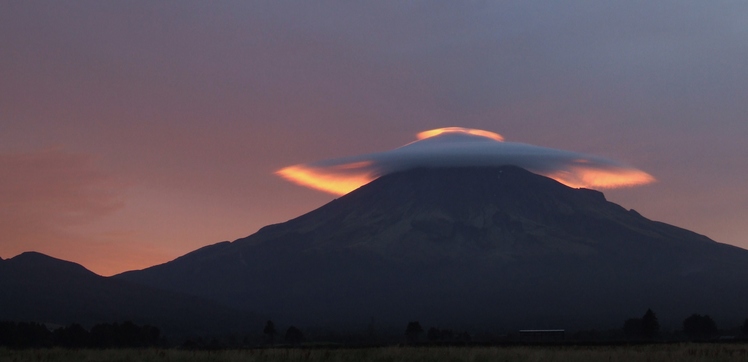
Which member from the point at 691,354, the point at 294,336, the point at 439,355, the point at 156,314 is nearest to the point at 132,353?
the point at 439,355

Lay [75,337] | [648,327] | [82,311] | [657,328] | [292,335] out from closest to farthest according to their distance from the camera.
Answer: [75,337] → [648,327] → [292,335] → [657,328] → [82,311]

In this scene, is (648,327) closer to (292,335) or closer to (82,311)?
(292,335)

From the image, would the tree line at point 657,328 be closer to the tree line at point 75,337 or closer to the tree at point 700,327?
the tree at point 700,327

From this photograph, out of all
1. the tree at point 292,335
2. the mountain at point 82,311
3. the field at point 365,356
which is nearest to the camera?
the field at point 365,356

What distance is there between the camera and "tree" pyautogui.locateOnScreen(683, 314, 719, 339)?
339 feet

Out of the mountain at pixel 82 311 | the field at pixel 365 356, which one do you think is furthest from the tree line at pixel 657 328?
the mountain at pixel 82 311

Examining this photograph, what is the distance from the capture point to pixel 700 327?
344 feet

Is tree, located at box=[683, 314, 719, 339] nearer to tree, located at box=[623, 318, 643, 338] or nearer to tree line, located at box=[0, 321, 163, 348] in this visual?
tree, located at box=[623, 318, 643, 338]

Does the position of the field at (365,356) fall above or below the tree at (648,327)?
below

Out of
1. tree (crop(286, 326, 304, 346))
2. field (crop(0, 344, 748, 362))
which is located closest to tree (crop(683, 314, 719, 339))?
tree (crop(286, 326, 304, 346))

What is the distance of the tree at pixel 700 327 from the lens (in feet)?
339

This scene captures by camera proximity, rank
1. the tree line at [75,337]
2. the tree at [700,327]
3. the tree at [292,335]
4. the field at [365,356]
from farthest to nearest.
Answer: the tree at [700,327], the tree at [292,335], the tree line at [75,337], the field at [365,356]

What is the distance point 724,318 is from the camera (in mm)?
186125

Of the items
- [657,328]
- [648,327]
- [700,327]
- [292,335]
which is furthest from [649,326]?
[292,335]
